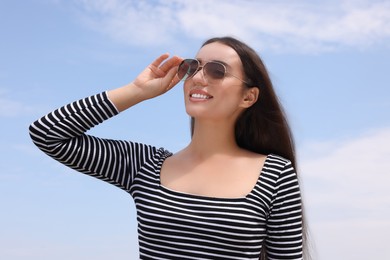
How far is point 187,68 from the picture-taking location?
14.2ft

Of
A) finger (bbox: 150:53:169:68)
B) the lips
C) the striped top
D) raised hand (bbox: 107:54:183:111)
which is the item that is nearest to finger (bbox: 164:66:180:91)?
raised hand (bbox: 107:54:183:111)

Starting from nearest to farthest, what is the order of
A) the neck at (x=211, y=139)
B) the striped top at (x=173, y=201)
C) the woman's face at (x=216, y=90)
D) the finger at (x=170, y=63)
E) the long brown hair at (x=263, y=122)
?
the striped top at (x=173, y=201)
the woman's face at (x=216, y=90)
the neck at (x=211, y=139)
the long brown hair at (x=263, y=122)
the finger at (x=170, y=63)

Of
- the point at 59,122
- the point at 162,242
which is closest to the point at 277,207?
the point at 162,242

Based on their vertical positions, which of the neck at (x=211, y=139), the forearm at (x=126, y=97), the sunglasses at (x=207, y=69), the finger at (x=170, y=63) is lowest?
the neck at (x=211, y=139)

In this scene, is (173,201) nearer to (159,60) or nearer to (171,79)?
(171,79)

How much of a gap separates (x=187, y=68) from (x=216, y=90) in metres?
0.28

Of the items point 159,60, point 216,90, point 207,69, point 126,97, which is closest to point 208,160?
point 216,90

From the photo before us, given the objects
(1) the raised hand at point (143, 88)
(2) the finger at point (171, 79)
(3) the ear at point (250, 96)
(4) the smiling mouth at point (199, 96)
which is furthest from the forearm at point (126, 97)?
(3) the ear at point (250, 96)

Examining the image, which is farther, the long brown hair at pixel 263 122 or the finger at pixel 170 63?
the finger at pixel 170 63

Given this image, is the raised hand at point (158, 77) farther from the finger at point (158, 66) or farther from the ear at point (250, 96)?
the ear at point (250, 96)

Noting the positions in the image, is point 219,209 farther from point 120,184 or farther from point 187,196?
point 120,184

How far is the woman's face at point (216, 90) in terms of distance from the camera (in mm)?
4199

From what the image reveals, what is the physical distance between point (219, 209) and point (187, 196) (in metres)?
0.26

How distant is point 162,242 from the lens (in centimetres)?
411
